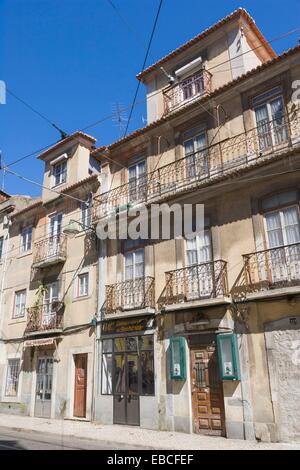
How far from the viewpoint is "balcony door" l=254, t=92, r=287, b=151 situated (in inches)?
450

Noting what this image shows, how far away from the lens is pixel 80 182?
17.2m

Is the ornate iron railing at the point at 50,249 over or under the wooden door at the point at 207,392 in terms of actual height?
over

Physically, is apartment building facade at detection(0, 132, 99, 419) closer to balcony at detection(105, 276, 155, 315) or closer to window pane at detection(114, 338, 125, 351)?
balcony at detection(105, 276, 155, 315)

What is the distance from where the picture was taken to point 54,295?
17.1 meters

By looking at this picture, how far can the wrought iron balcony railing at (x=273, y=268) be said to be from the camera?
395 inches

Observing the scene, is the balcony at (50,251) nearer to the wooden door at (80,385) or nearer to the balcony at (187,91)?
the wooden door at (80,385)

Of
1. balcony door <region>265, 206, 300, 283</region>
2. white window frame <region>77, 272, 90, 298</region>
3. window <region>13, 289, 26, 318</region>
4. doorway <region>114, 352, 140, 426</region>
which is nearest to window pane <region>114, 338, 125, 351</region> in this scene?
doorway <region>114, 352, 140, 426</region>

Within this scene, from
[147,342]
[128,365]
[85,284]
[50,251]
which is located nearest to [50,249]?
[50,251]

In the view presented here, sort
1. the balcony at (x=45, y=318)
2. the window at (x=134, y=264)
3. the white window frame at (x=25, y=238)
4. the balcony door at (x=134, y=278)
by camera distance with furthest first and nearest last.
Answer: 1. the white window frame at (x=25, y=238)
2. the balcony at (x=45, y=318)
3. the window at (x=134, y=264)
4. the balcony door at (x=134, y=278)

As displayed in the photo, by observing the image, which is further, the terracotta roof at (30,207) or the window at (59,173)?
the window at (59,173)

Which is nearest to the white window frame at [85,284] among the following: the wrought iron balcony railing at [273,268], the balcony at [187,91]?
the wrought iron balcony railing at [273,268]

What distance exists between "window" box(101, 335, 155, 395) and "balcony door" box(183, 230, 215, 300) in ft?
7.20

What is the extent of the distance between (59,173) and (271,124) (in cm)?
1135

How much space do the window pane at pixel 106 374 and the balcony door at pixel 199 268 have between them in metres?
3.97
